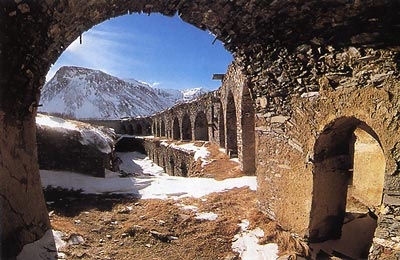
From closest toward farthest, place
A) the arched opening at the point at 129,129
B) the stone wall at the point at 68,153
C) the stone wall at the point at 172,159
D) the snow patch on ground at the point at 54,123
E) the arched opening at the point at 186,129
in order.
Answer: the stone wall at the point at 68,153 < the snow patch on ground at the point at 54,123 < the stone wall at the point at 172,159 < the arched opening at the point at 186,129 < the arched opening at the point at 129,129

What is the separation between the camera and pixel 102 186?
6.98m

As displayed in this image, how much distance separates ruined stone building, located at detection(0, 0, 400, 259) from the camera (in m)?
3.19

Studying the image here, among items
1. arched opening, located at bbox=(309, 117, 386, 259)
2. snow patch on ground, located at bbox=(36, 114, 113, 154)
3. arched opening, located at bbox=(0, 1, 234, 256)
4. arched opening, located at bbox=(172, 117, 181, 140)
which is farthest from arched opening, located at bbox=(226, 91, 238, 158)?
arched opening, located at bbox=(172, 117, 181, 140)

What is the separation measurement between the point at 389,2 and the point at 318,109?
143 cm

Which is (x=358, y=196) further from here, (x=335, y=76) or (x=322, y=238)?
(x=335, y=76)

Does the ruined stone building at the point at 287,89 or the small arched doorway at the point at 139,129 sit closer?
the ruined stone building at the point at 287,89

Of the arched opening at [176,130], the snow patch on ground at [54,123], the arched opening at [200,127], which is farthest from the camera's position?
the arched opening at [176,130]

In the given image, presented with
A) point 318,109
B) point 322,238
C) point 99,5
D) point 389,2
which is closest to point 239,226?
point 322,238

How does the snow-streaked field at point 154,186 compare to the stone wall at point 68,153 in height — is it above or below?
below

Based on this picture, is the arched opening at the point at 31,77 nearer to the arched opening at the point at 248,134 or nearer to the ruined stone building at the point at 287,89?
the ruined stone building at the point at 287,89

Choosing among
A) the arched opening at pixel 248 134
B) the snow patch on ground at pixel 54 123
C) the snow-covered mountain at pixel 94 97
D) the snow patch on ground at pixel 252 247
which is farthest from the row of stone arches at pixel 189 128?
the snow-covered mountain at pixel 94 97

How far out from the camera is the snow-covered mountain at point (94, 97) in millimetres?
93938

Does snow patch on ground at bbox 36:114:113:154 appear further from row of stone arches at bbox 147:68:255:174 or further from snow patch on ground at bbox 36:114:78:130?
row of stone arches at bbox 147:68:255:174

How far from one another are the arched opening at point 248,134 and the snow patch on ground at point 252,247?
4.44 metres
